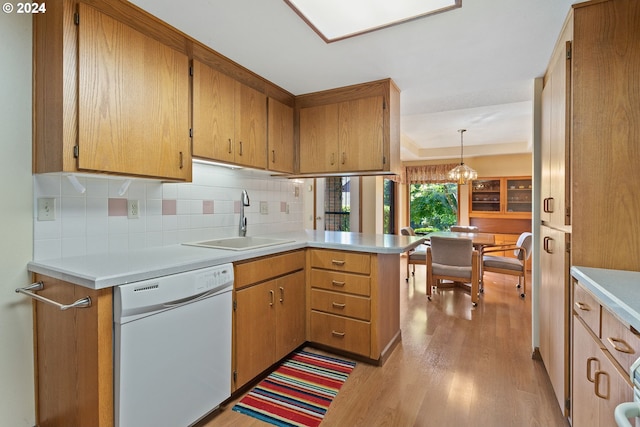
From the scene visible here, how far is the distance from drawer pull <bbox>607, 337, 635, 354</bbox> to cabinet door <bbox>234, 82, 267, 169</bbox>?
2.19 m

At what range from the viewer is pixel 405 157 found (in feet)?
21.2

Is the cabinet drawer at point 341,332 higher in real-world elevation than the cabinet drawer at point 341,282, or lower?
lower

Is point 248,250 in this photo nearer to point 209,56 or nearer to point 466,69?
point 209,56

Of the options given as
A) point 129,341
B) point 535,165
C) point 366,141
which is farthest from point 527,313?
point 129,341

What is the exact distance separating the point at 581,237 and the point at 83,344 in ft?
7.48

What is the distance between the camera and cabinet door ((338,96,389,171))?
249cm

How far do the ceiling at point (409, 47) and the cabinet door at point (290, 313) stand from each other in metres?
1.56

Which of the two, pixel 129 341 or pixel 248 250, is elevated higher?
pixel 248 250

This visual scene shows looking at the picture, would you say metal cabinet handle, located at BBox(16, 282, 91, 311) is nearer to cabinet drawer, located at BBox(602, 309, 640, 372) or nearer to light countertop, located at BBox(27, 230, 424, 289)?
light countertop, located at BBox(27, 230, 424, 289)

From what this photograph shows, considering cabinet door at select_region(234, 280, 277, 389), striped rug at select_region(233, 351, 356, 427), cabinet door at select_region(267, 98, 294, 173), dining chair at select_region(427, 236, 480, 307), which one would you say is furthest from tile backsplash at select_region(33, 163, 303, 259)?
dining chair at select_region(427, 236, 480, 307)

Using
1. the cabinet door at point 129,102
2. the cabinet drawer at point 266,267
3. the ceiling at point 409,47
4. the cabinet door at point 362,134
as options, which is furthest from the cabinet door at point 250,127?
the cabinet drawer at point 266,267

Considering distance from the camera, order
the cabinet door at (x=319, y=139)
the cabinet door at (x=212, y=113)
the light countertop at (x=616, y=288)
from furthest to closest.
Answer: the cabinet door at (x=319, y=139), the cabinet door at (x=212, y=113), the light countertop at (x=616, y=288)

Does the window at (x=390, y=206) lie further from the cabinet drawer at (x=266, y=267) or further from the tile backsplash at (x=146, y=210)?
the cabinet drawer at (x=266, y=267)

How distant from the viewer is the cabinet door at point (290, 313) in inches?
84.1
